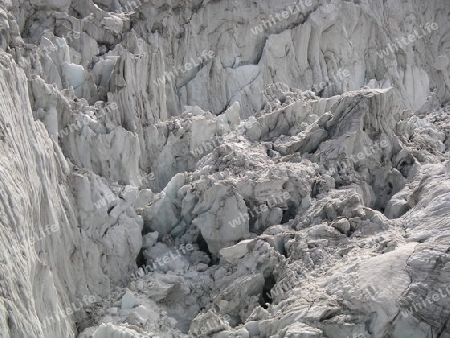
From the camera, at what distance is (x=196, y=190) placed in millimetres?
18781

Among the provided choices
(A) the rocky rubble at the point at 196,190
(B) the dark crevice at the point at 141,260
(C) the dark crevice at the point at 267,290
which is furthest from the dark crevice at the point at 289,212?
(B) the dark crevice at the point at 141,260

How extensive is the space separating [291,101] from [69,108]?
1037 cm

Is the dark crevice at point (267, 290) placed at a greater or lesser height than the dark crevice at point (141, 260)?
lesser

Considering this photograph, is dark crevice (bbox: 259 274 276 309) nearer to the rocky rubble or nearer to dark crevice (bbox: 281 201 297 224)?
the rocky rubble

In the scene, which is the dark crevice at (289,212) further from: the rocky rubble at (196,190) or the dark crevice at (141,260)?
the dark crevice at (141,260)

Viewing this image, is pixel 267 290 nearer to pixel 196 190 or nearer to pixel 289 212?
pixel 289 212

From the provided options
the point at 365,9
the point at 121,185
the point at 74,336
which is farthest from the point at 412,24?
the point at 74,336

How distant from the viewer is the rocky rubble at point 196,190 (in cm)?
1295

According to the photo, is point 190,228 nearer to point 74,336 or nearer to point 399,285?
point 74,336

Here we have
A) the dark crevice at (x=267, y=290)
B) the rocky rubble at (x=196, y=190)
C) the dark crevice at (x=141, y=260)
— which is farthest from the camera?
the dark crevice at (x=141, y=260)

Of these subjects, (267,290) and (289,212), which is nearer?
(267,290)

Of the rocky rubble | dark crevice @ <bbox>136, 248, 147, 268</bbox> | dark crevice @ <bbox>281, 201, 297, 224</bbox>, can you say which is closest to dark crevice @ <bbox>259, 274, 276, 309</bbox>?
the rocky rubble

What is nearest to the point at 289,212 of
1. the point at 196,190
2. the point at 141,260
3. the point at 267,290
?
the point at 196,190

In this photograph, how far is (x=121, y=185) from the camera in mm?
18859
